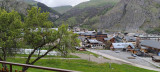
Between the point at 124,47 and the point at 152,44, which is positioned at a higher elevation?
the point at 152,44

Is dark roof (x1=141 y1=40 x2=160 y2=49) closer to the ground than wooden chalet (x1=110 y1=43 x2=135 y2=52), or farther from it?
farther from it

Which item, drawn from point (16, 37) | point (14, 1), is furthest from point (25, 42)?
point (14, 1)

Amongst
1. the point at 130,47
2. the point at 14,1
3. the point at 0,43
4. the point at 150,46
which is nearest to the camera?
the point at 0,43

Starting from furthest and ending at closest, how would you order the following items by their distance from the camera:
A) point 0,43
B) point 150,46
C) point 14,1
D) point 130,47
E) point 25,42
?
point 14,1 < point 130,47 < point 150,46 < point 25,42 < point 0,43

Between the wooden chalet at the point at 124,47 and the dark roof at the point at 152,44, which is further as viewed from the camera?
the wooden chalet at the point at 124,47

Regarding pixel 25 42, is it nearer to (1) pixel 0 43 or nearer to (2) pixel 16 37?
(2) pixel 16 37

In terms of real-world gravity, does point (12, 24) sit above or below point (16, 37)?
above

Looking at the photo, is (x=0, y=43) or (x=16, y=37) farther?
(x=16, y=37)

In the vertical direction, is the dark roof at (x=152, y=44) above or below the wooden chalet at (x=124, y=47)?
above

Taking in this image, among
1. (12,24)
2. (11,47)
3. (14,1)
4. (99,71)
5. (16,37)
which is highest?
(14,1)

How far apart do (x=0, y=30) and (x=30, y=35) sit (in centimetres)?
368

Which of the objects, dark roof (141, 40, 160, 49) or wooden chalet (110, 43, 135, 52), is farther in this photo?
wooden chalet (110, 43, 135, 52)

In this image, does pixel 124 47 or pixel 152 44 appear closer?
pixel 152 44

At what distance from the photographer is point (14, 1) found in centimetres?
18275
